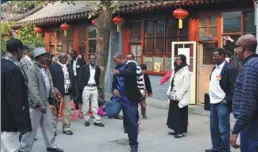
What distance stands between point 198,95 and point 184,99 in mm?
4446

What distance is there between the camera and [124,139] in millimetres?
8336

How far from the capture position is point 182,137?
8547 mm

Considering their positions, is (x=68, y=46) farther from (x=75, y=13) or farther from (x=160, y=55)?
(x=160, y=55)

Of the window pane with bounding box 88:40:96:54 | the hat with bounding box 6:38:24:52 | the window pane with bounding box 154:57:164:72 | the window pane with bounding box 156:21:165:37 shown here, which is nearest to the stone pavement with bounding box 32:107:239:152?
the hat with bounding box 6:38:24:52

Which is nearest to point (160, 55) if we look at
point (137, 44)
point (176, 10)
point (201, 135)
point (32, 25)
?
point (137, 44)

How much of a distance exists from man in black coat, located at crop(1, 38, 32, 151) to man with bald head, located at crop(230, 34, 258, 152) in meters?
2.71

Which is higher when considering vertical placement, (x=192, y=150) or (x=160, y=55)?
(x=160, y=55)

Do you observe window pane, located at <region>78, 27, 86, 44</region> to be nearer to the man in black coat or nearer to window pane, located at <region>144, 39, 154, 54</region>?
window pane, located at <region>144, 39, 154, 54</region>

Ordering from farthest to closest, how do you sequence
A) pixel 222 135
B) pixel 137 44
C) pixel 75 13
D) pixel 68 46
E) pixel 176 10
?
pixel 68 46 → pixel 75 13 → pixel 137 44 → pixel 176 10 → pixel 222 135

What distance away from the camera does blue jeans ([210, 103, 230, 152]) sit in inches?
260

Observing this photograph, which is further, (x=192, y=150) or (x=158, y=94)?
(x=158, y=94)

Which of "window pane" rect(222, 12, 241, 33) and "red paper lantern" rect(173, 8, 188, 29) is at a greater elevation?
"red paper lantern" rect(173, 8, 188, 29)

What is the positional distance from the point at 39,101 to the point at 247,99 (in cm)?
366

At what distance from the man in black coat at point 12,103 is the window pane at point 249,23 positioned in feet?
25.1
